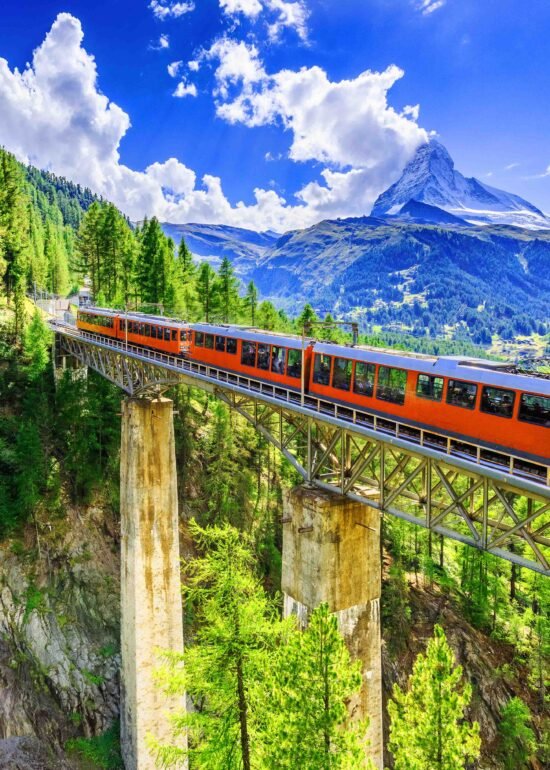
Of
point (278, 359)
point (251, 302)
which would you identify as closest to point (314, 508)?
point (278, 359)

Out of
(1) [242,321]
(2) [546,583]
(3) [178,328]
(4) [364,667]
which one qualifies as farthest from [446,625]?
(1) [242,321]

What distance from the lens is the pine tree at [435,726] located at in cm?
892

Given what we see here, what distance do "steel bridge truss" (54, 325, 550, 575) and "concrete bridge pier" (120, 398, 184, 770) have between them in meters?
2.63

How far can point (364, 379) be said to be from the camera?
15688mm

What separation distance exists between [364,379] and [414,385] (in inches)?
73.5

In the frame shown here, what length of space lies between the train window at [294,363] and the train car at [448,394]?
0.91 metres

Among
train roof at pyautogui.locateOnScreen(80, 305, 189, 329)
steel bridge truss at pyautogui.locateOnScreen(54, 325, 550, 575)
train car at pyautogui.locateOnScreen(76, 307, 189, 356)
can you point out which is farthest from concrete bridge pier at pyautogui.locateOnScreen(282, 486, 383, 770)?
train roof at pyautogui.locateOnScreen(80, 305, 189, 329)

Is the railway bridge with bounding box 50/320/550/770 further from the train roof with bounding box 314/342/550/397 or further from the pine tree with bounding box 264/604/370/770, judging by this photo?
the pine tree with bounding box 264/604/370/770

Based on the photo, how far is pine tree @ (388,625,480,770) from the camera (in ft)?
29.3

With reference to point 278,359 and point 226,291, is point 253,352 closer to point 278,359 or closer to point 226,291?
point 278,359

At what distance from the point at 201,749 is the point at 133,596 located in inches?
590

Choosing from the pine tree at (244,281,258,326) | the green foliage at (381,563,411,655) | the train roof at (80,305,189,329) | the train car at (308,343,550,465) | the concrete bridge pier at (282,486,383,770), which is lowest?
the green foliage at (381,563,411,655)

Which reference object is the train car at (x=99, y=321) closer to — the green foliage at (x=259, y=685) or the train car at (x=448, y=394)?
the train car at (x=448, y=394)

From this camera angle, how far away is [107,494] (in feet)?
104
